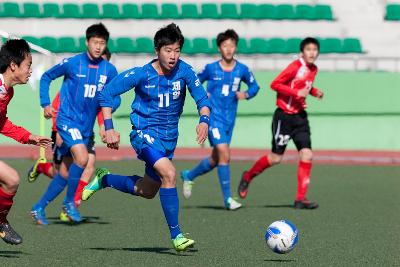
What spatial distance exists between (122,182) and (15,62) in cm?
173

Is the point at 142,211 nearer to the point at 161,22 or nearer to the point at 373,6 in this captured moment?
the point at 161,22

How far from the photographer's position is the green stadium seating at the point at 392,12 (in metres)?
28.8

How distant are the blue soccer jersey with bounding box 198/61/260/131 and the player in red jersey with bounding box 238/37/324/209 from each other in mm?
546

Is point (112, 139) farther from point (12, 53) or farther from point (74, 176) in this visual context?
point (74, 176)

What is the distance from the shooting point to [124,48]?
89.0 feet

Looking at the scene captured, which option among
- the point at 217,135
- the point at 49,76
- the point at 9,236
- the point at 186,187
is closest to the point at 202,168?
the point at 186,187

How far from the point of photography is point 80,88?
38.9ft

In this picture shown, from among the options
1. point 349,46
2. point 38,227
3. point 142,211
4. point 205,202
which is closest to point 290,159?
point 349,46

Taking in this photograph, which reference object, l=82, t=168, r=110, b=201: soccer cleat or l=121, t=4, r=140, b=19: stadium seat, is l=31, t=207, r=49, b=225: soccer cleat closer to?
l=82, t=168, r=110, b=201: soccer cleat

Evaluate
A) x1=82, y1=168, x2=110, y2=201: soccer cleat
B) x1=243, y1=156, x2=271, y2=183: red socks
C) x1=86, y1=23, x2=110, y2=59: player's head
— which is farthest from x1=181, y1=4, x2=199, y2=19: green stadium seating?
x1=82, y1=168, x2=110, y2=201: soccer cleat

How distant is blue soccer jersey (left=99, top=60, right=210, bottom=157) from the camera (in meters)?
9.39

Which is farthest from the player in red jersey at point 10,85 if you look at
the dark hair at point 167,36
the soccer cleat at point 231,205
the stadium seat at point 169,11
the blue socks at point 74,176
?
the stadium seat at point 169,11

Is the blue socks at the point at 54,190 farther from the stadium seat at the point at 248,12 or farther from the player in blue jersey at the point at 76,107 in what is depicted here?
the stadium seat at the point at 248,12

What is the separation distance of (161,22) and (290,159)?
23.3 feet
